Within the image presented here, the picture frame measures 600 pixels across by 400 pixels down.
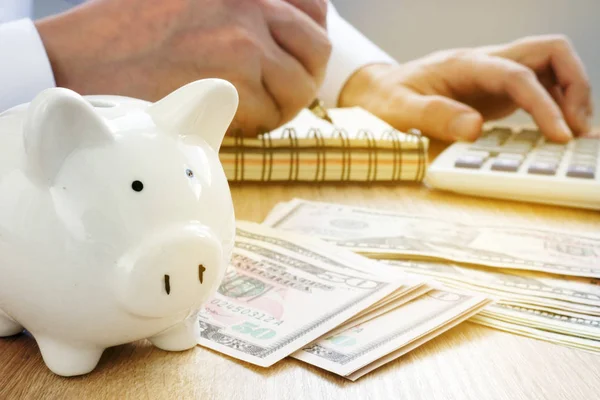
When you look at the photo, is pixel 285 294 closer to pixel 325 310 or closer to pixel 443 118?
pixel 325 310

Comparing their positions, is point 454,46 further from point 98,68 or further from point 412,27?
point 98,68

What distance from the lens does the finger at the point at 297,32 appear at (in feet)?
2.61

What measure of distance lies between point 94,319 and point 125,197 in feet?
0.27

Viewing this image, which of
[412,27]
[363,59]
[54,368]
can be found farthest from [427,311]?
[412,27]

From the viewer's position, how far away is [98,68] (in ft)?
2.40

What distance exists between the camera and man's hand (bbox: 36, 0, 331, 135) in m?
0.73

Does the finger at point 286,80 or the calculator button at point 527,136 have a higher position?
the finger at point 286,80

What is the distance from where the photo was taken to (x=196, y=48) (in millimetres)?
774

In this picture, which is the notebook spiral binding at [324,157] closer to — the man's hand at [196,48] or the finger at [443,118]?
the man's hand at [196,48]

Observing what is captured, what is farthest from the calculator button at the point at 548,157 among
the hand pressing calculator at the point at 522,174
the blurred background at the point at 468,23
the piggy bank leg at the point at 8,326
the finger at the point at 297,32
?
the blurred background at the point at 468,23

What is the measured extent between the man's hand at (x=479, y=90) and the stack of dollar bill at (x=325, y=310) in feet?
1.68

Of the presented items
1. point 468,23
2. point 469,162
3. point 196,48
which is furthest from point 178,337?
point 468,23

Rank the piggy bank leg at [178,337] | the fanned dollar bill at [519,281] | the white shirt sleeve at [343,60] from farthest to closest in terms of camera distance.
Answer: the white shirt sleeve at [343,60] < the fanned dollar bill at [519,281] < the piggy bank leg at [178,337]

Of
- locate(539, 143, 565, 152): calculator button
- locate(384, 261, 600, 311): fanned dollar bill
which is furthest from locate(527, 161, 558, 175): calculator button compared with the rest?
locate(384, 261, 600, 311): fanned dollar bill
